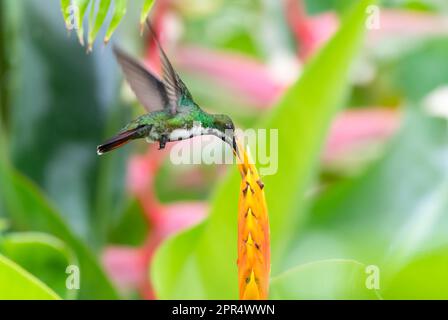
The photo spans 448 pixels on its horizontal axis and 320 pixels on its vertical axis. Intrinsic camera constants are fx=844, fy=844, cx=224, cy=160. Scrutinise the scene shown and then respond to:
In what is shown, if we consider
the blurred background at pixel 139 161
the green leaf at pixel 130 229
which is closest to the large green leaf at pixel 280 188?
the blurred background at pixel 139 161

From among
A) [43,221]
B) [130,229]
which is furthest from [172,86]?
[130,229]

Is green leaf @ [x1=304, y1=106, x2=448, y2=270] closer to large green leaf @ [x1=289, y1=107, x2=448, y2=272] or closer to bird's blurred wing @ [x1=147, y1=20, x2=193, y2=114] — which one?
large green leaf @ [x1=289, y1=107, x2=448, y2=272]

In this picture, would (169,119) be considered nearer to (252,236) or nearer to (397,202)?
(252,236)

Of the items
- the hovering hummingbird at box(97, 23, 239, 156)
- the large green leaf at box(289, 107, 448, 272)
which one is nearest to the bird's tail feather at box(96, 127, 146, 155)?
the hovering hummingbird at box(97, 23, 239, 156)

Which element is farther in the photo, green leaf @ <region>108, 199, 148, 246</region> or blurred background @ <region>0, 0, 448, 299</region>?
green leaf @ <region>108, 199, 148, 246</region>

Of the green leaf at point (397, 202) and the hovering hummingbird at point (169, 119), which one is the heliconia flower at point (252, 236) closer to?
the hovering hummingbird at point (169, 119)

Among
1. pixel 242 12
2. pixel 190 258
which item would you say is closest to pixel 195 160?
pixel 190 258

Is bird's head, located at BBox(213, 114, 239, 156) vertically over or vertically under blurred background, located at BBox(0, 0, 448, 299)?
under
